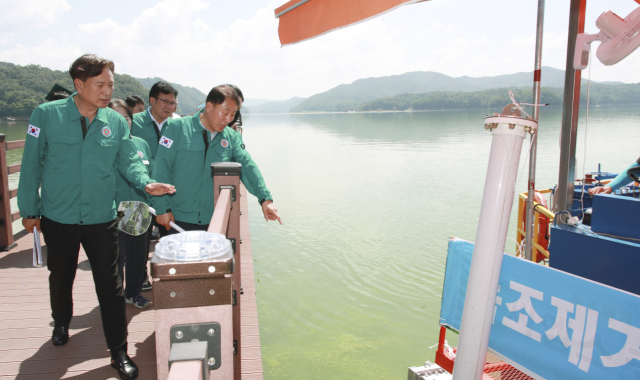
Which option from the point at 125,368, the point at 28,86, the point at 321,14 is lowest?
the point at 125,368

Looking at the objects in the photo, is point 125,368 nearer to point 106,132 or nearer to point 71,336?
point 71,336

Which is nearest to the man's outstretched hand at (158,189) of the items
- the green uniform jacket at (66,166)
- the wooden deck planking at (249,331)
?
the green uniform jacket at (66,166)

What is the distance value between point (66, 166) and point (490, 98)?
145 meters

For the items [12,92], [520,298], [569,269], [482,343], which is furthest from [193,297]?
[12,92]

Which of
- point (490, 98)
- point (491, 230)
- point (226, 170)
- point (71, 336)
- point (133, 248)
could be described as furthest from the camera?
point (490, 98)

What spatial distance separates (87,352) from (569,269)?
3411mm

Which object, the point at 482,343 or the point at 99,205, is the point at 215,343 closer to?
the point at 482,343

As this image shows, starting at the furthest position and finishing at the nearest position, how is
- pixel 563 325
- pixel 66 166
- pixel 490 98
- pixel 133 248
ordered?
pixel 490 98 → pixel 133 248 → pixel 66 166 → pixel 563 325

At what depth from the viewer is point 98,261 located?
230 cm

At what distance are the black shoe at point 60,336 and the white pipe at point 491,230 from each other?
2.53 m

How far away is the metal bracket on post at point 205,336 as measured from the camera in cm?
87

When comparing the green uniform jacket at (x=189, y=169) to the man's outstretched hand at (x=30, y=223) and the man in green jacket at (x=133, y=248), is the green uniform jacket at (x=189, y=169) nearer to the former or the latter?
the man in green jacket at (x=133, y=248)

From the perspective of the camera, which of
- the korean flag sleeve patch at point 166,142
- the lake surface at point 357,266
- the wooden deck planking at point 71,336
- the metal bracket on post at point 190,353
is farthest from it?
the lake surface at point 357,266

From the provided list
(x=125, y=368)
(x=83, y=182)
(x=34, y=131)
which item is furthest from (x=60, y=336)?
(x=34, y=131)
